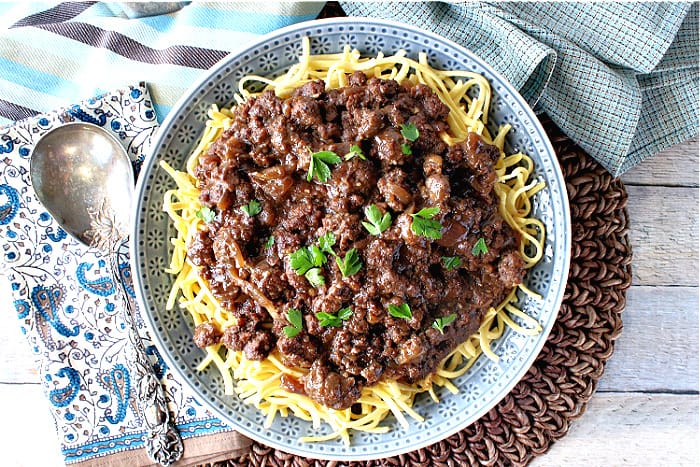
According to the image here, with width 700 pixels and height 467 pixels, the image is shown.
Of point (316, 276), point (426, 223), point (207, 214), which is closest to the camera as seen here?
point (426, 223)

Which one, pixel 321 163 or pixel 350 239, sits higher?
pixel 321 163

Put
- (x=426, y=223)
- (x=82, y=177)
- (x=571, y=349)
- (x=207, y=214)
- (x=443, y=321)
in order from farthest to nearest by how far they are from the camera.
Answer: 1. (x=571, y=349)
2. (x=82, y=177)
3. (x=207, y=214)
4. (x=443, y=321)
5. (x=426, y=223)

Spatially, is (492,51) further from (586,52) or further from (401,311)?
(401,311)

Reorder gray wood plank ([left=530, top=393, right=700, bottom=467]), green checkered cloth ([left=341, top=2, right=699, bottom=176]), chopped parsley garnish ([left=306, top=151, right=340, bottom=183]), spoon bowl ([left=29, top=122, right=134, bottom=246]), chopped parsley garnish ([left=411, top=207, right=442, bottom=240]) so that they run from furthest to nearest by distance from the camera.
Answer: gray wood plank ([left=530, top=393, right=700, bottom=467]), spoon bowl ([left=29, top=122, right=134, bottom=246]), green checkered cloth ([left=341, top=2, right=699, bottom=176]), chopped parsley garnish ([left=306, top=151, right=340, bottom=183]), chopped parsley garnish ([left=411, top=207, right=442, bottom=240])

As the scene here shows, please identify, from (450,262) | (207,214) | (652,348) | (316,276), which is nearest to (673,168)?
(652,348)

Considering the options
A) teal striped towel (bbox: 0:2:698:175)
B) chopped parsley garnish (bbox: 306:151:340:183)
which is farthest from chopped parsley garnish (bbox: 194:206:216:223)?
teal striped towel (bbox: 0:2:698:175)

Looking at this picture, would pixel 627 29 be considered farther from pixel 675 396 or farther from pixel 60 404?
pixel 60 404

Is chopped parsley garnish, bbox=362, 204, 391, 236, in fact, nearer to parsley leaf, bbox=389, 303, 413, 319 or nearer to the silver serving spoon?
parsley leaf, bbox=389, 303, 413, 319
